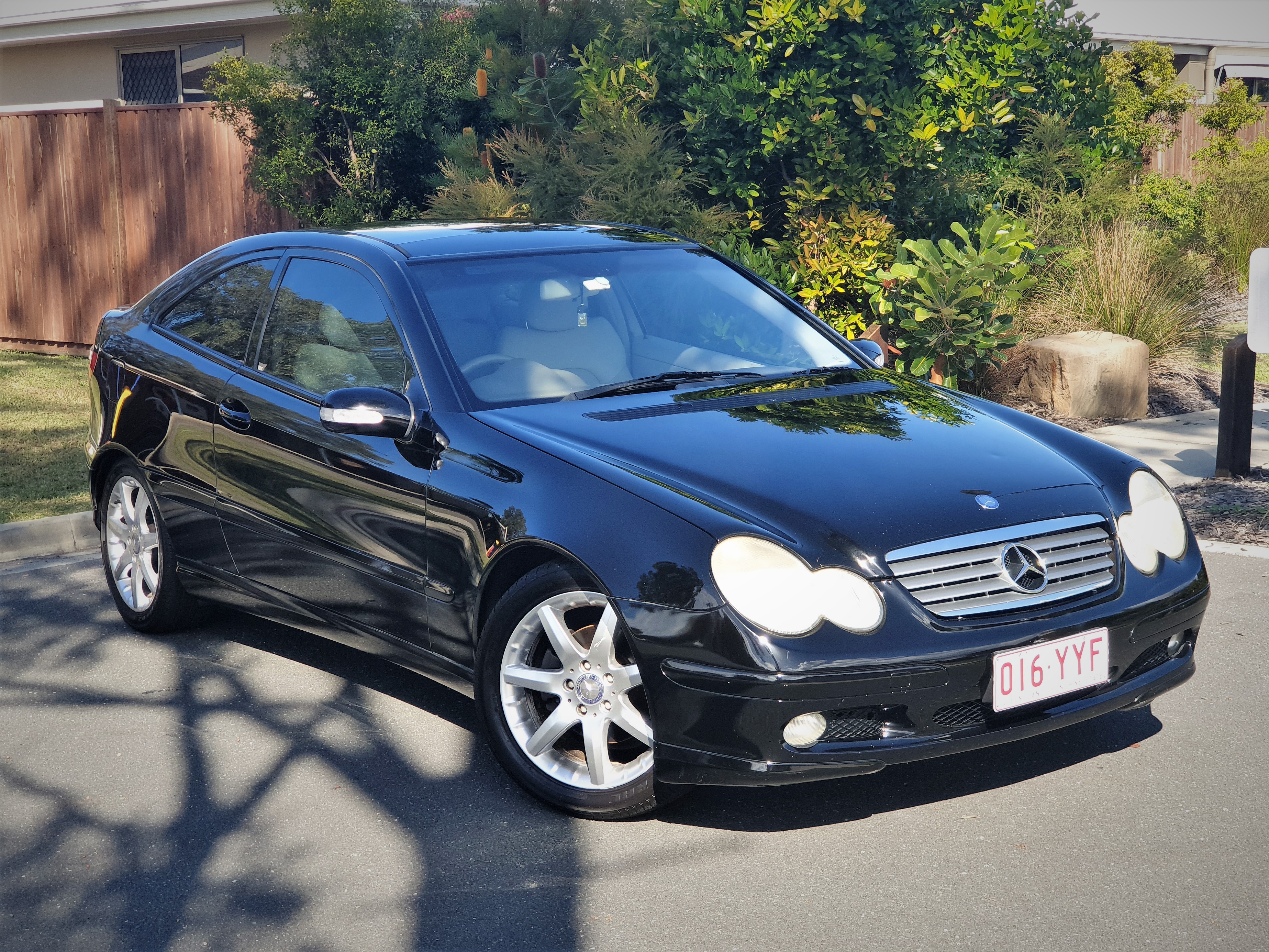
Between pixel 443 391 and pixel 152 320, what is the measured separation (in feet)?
6.74

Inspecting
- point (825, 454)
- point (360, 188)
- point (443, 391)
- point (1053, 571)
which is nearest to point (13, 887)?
point (443, 391)

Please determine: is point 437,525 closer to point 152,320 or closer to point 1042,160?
point 152,320

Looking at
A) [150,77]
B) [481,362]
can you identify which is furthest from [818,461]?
[150,77]

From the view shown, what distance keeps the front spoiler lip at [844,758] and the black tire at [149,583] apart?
2656mm

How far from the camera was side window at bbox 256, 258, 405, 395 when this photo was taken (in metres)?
4.47

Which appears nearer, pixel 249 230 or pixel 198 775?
pixel 198 775

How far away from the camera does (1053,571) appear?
3621 millimetres

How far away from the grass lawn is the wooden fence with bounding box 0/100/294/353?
0.94 m

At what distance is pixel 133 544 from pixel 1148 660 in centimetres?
390

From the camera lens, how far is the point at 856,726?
3385 millimetres

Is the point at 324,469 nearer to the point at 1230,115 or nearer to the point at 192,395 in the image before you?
the point at 192,395

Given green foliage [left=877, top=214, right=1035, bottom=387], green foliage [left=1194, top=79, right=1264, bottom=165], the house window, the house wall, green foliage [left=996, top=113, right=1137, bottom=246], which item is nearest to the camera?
green foliage [left=877, top=214, right=1035, bottom=387]

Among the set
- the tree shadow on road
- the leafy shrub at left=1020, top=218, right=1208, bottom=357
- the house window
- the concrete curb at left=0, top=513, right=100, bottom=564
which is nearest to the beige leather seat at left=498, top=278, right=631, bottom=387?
the tree shadow on road

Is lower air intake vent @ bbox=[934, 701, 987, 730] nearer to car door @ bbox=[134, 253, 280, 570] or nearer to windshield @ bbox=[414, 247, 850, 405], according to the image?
windshield @ bbox=[414, 247, 850, 405]
